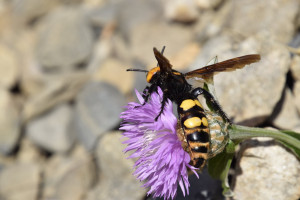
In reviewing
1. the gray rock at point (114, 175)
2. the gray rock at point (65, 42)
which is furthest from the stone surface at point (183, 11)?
the gray rock at point (114, 175)

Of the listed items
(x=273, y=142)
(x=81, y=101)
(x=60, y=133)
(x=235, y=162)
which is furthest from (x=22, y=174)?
(x=273, y=142)

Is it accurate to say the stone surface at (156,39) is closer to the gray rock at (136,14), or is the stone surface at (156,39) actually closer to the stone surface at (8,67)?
the gray rock at (136,14)

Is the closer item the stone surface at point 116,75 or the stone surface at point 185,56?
the stone surface at point 185,56

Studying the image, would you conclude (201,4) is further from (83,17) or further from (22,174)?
(22,174)

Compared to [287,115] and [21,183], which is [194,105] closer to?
[287,115]

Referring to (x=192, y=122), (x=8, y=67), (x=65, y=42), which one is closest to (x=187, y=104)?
(x=192, y=122)

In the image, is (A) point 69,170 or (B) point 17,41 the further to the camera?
(B) point 17,41
